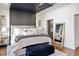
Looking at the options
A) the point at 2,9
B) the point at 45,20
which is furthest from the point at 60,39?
the point at 2,9

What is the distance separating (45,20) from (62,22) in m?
0.32

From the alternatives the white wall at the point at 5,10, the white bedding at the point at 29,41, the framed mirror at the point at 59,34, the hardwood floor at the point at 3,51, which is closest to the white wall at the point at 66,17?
the framed mirror at the point at 59,34

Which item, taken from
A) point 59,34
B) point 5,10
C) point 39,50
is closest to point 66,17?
point 59,34

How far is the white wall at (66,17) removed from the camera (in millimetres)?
1891

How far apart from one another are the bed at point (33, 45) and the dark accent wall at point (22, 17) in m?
0.25

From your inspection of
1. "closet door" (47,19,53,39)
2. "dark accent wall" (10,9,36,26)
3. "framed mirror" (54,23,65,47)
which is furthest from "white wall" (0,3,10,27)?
"framed mirror" (54,23,65,47)

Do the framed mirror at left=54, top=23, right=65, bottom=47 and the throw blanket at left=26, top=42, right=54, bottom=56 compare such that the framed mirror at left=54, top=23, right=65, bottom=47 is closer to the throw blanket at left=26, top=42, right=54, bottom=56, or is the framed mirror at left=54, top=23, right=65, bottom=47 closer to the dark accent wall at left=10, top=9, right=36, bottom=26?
the throw blanket at left=26, top=42, right=54, bottom=56

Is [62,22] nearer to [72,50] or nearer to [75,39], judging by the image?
[75,39]

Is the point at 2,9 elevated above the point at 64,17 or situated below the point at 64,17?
above

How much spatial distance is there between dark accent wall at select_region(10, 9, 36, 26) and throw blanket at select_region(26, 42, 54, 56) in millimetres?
429

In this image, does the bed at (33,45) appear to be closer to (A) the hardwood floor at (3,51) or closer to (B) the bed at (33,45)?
(B) the bed at (33,45)

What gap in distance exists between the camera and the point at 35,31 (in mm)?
1963

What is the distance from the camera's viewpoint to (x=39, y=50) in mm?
1969

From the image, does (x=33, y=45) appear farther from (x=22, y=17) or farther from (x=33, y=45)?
(x=22, y=17)
